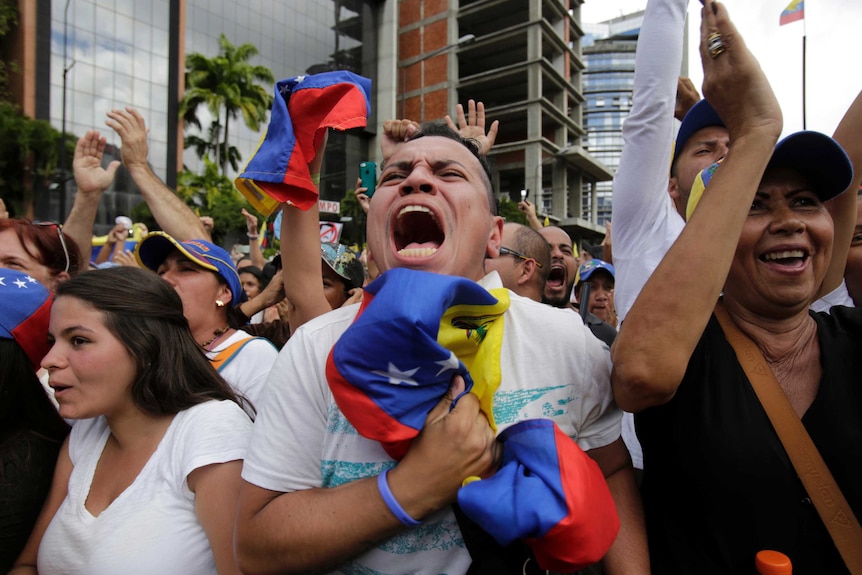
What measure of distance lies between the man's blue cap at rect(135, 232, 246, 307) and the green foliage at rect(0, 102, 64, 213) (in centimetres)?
2830

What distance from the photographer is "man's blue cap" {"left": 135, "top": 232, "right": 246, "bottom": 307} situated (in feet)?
9.37

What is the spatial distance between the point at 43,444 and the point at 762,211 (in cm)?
260

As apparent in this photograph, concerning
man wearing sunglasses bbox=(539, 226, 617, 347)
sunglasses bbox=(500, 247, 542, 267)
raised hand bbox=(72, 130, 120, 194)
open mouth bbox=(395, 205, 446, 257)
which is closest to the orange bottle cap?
open mouth bbox=(395, 205, 446, 257)

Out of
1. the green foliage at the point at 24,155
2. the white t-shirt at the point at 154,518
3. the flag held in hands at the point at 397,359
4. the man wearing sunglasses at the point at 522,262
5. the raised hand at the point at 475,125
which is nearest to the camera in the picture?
the flag held in hands at the point at 397,359

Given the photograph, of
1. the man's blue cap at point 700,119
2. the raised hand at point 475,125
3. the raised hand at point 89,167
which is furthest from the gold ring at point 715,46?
the raised hand at point 89,167

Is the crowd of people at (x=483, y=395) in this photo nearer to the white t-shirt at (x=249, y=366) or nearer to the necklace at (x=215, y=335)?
the white t-shirt at (x=249, y=366)

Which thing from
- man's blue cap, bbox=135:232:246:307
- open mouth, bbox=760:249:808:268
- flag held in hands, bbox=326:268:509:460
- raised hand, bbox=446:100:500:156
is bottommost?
flag held in hands, bbox=326:268:509:460

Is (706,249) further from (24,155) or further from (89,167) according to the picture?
(24,155)

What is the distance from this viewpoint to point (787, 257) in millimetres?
1518

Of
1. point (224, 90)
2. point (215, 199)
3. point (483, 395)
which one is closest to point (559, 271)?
point (483, 395)

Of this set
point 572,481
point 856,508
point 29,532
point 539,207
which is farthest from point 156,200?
point 539,207

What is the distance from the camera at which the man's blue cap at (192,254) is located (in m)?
2.86

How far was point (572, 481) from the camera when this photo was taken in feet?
3.57

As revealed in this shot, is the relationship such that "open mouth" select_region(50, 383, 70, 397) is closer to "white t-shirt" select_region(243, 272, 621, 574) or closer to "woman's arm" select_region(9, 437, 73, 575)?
"woman's arm" select_region(9, 437, 73, 575)
